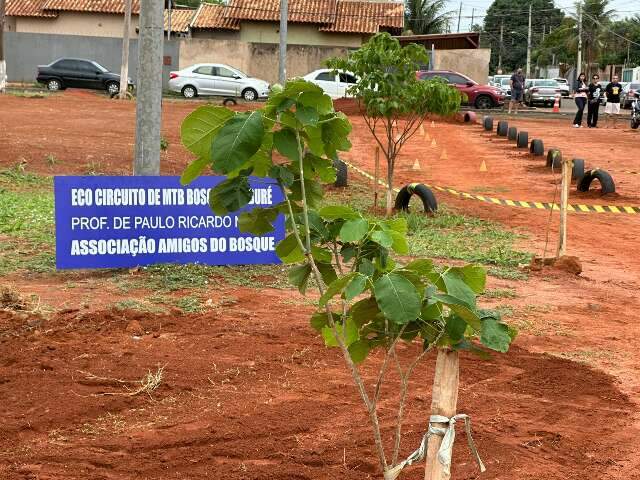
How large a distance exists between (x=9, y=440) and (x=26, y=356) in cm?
161

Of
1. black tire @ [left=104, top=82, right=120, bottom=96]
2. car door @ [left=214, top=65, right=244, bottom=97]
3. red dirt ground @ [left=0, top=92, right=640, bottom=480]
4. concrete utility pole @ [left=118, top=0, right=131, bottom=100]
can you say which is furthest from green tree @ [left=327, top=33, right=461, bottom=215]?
black tire @ [left=104, top=82, right=120, bottom=96]

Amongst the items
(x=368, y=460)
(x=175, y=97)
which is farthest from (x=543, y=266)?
(x=175, y=97)

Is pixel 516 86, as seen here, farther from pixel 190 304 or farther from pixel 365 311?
pixel 365 311

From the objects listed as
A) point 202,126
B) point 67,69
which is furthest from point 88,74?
point 202,126

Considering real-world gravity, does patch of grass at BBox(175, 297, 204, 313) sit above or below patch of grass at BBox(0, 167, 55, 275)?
above

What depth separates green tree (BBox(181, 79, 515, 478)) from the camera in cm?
369

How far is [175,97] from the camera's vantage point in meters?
42.6

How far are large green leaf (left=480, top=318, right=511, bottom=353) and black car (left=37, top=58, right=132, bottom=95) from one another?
131 feet

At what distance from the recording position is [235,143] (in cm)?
371

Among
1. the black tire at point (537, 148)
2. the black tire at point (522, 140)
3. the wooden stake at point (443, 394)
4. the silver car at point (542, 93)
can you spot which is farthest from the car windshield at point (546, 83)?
the wooden stake at point (443, 394)

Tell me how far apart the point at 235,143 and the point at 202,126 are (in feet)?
0.67

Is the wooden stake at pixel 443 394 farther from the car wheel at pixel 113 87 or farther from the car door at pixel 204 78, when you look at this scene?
the car door at pixel 204 78

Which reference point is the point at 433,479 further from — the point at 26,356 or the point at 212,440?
the point at 26,356

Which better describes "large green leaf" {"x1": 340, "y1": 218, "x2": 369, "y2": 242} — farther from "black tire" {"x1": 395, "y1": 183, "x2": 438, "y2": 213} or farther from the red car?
the red car
